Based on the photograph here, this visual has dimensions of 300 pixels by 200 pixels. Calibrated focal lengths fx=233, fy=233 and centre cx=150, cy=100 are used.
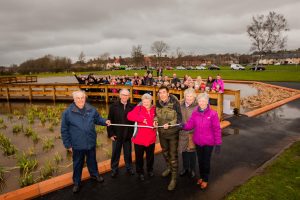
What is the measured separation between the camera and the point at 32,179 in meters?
4.80

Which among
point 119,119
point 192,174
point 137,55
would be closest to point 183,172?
point 192,174

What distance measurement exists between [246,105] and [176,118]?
10.3 metres

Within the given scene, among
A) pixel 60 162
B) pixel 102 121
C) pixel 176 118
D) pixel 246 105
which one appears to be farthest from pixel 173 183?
pixel 246 105

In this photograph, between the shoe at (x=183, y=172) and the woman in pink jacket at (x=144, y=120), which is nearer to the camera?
the woman in pink jacket at (x=144, y=120)

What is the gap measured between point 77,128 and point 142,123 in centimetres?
121

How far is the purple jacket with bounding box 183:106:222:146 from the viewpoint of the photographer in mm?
4223

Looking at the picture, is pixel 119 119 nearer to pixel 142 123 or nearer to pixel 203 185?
pixel 142 123

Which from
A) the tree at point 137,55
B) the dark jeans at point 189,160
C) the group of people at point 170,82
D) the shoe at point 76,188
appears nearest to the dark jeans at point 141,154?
the dark jeans at point 189,160

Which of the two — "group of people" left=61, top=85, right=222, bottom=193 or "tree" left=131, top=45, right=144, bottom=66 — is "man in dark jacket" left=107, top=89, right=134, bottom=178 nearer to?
"group of people" left=61, top=85, right=222, bottom=193

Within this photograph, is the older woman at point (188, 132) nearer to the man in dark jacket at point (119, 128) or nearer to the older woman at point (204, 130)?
the older woman at point (204, 130)

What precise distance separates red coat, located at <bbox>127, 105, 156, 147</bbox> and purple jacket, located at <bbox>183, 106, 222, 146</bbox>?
0.84 meters

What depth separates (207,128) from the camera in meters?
4.29

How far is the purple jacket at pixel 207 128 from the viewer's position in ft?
13.9

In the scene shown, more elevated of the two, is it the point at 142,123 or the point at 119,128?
the point at 142,123
